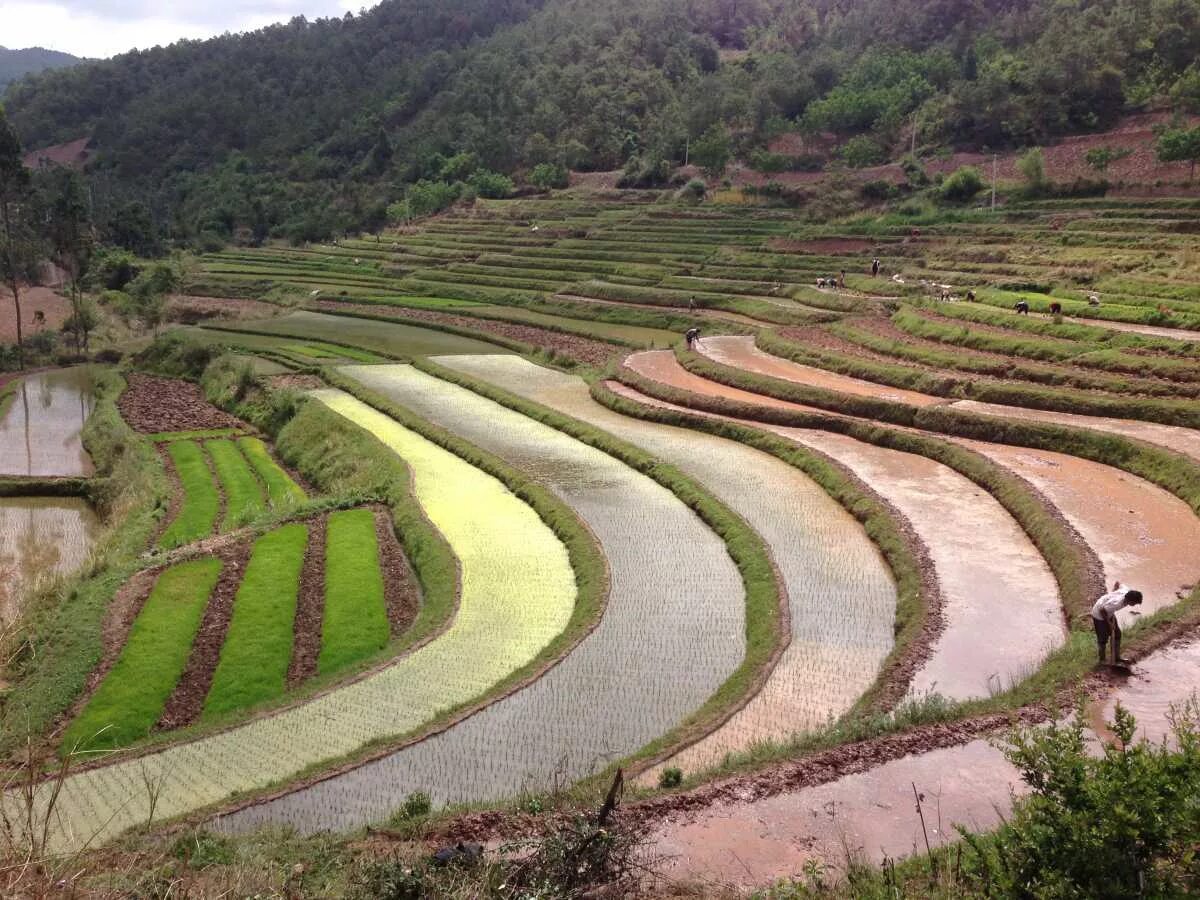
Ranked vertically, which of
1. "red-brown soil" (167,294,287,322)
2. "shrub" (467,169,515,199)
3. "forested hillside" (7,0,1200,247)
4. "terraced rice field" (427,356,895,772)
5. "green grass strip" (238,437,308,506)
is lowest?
"green grass strip" (238,437,308,506)

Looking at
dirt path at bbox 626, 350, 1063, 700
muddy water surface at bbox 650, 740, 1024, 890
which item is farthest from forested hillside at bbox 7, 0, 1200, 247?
muddy water surface at bbox 650, 740, 1024, 890

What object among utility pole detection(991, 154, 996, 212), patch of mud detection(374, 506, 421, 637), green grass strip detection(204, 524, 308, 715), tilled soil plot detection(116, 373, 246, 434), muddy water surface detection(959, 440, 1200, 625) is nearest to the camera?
green grass strip detection(204, 524, 308, 715)

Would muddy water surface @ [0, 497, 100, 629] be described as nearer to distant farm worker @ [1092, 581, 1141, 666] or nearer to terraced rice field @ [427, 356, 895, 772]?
terraced rice field @ [427, 356, 895, 772]

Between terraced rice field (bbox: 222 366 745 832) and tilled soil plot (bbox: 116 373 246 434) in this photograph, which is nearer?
terraced rice field (bbox: 222 366 745 832)

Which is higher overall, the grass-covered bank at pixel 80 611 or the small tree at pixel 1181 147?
the small tree at pixel 1181 147

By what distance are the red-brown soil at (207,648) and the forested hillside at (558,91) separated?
182 feet

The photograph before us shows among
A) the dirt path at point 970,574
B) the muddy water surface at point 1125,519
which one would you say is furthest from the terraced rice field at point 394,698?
the muddy water surface at point 1125,519

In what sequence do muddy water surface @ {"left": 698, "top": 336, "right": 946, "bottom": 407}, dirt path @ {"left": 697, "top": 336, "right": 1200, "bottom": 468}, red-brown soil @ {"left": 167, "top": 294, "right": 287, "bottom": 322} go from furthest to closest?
1. red-brown soil @ {"left": 167, "top": 294, "right": 287, "bottom": 322}
2. muddy water surface @ {"left": 698, "top": 336, "right": 946, "bottom": 407}
3. dirt path @ {"left": 697, "top": 336, "right": 1200, "bottom": 468}

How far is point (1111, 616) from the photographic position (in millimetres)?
10711

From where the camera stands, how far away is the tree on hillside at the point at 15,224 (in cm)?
4191

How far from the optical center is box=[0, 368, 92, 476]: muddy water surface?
91.0ft

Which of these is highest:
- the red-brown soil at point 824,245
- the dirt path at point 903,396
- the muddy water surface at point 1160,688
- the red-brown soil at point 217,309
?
the red-brown soil at point 824,245

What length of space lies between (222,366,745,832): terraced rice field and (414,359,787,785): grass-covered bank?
249 mm

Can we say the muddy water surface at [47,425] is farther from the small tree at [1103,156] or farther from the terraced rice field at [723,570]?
the small tree at [1103,156]
